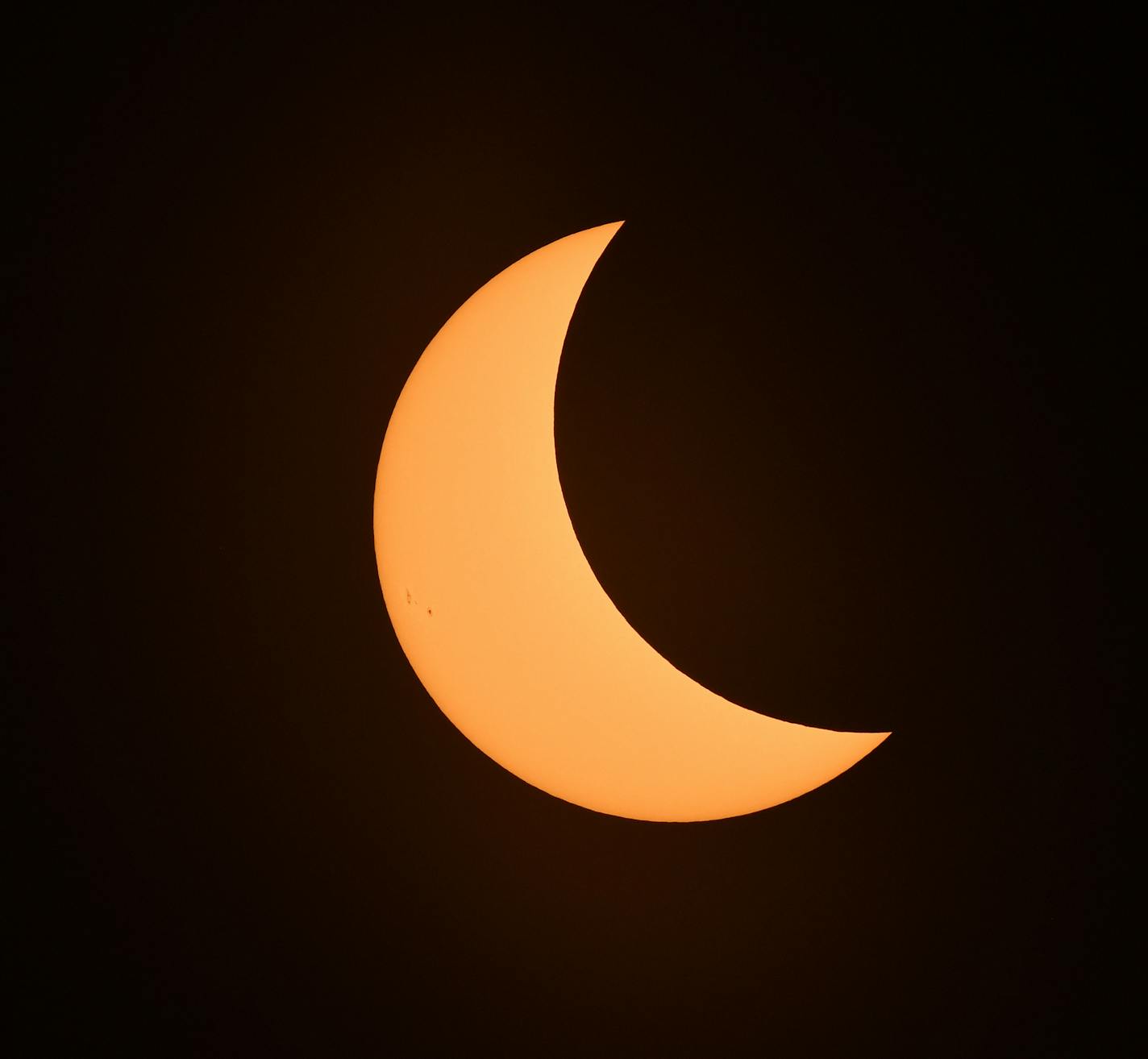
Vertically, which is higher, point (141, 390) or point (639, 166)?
point (639, 166)

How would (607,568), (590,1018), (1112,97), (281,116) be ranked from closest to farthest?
(607,568), (1112,97), (281,116), (590,1018)

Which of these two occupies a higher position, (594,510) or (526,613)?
(594,510)

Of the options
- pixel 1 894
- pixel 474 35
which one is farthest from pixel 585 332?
pixel 1 894

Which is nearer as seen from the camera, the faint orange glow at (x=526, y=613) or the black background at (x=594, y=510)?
the faint orange glow at (x=526, y=613)

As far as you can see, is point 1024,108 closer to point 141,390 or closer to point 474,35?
point 474,35
